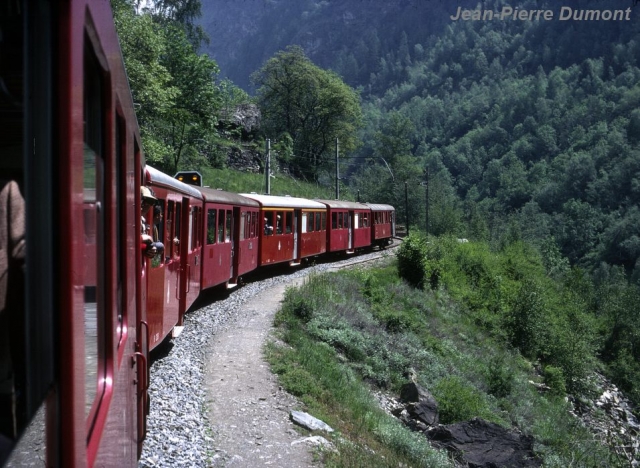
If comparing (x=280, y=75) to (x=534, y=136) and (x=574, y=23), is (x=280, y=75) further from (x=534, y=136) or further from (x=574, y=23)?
(x=574, y=23)

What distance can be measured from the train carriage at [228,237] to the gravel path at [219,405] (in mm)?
1617

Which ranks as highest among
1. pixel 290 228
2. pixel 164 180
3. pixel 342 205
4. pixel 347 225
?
pixel 164 180

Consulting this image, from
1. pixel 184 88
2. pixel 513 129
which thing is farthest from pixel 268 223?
pixel 513 129

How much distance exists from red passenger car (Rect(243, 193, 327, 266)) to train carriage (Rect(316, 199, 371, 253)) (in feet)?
2.49

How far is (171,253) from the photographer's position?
32.8 feet

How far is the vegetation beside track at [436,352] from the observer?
983 cm

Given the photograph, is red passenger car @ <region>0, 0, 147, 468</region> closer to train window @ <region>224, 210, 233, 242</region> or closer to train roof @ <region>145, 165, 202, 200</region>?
train roof @ <region>145, 165, 202, 200</region>

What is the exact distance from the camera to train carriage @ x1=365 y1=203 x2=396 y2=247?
3825 cm

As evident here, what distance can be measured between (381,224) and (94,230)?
38.4 metres

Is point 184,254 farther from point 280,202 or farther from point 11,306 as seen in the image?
point 280,202

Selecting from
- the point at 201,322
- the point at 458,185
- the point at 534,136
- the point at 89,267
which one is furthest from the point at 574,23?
the point at 89,267

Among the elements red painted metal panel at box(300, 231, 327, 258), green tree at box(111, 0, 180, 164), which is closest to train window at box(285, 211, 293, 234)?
red painted metal panel at box(300, 231, 327, 258)

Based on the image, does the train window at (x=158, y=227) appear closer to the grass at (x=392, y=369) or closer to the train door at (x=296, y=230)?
the grass at (x=392, y=369)

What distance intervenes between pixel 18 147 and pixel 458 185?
119 m
